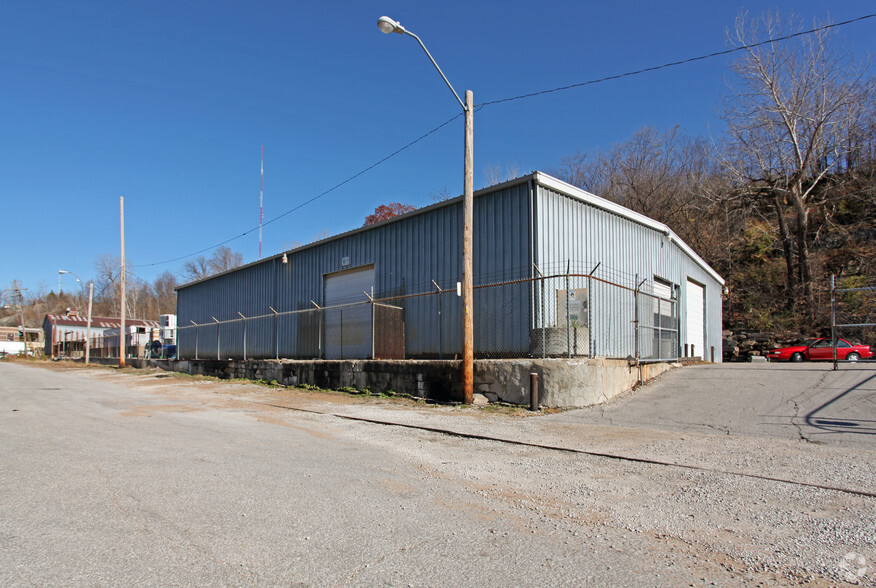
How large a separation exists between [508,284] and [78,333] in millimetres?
66587

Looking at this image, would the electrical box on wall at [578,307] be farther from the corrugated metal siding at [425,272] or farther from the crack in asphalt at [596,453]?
the crack in asphalt at [596,453]

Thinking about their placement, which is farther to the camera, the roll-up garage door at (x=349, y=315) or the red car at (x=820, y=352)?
the red car at (x=820, y=352)

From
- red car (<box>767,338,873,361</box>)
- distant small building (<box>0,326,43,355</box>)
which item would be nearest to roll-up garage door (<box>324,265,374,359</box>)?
red car (<box>767,338,873,361</box>)

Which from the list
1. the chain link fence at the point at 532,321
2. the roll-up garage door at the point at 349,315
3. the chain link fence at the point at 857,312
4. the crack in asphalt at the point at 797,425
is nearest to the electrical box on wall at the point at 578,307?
the chain link fence at the point at 532,321

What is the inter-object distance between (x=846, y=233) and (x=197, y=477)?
40.2 metres

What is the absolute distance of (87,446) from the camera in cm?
722

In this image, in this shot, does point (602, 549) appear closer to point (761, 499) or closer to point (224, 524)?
point (761, 499)

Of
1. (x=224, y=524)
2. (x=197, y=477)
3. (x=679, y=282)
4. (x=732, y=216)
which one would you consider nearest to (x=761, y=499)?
(x=224, y=524)

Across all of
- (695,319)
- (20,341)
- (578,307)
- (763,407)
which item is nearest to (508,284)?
(578,307)

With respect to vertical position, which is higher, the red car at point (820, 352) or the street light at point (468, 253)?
the street light at point (468, 253)

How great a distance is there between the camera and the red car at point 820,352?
2234 centimetres

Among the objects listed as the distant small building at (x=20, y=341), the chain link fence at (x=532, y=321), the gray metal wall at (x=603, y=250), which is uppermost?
the gray metal wall at (x=603, y=250)

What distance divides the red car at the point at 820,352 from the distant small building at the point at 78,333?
139 ft

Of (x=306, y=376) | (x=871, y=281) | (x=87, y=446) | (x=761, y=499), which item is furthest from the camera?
(x=871, y=281)
